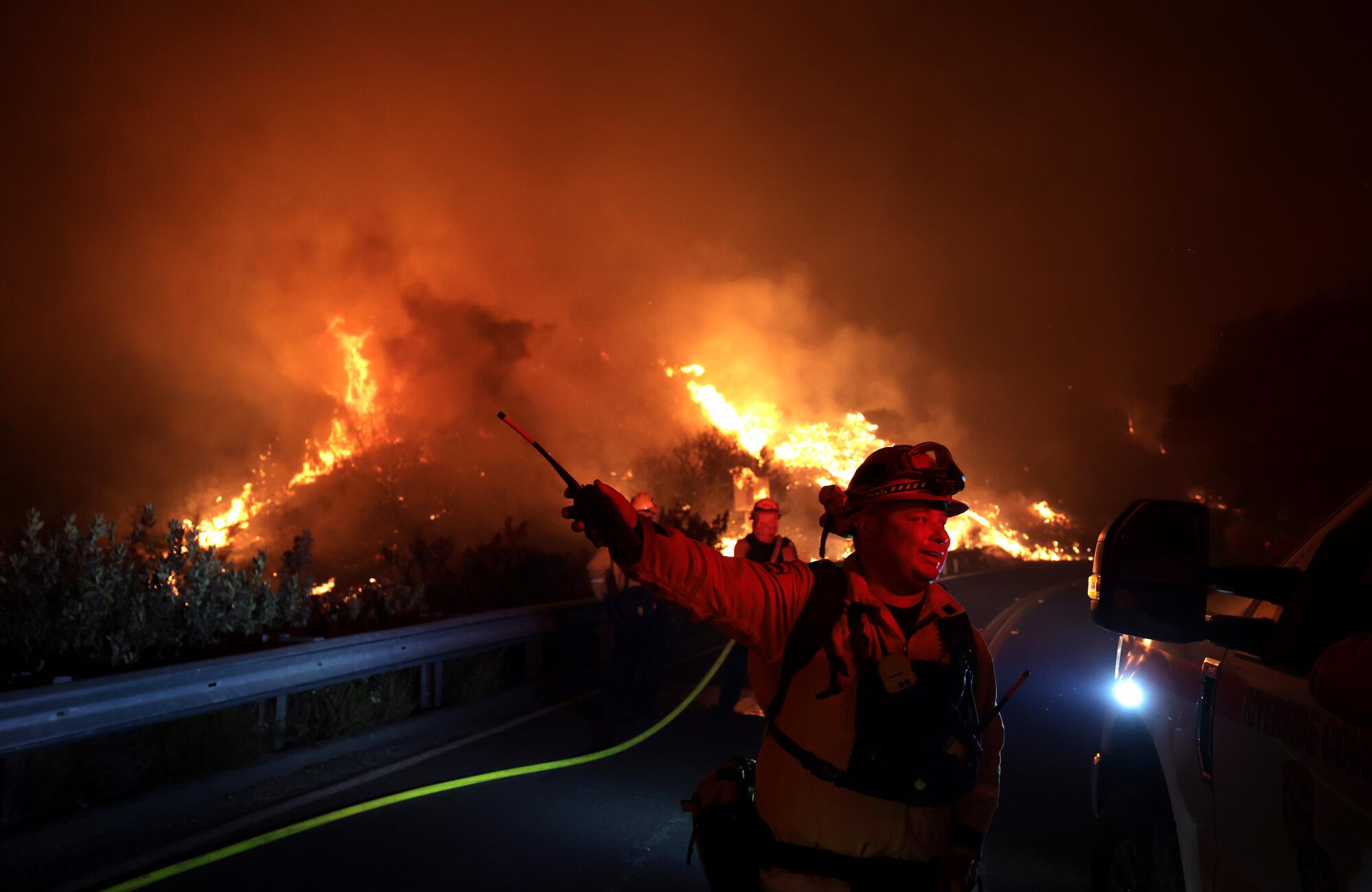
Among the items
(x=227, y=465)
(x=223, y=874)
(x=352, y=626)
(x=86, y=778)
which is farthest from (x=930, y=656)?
(x=227, y=465)

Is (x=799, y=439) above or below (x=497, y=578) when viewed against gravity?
above

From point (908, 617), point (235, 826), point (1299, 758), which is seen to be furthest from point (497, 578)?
point (1299, 758)

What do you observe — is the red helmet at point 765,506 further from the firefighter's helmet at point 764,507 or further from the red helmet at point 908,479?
the red helmet at point 908,479

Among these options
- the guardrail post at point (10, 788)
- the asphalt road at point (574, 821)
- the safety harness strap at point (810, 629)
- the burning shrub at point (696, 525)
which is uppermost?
the burning shrub at point (696, 525)

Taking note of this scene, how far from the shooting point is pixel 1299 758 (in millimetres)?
2025

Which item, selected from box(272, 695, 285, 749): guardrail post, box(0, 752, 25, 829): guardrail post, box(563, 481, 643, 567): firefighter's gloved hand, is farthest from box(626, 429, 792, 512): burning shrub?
box(563, 481, 643, 567): firefighter's gloved hand

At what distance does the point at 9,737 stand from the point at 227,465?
45.0 meters

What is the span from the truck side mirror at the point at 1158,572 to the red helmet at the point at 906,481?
0.52 metres

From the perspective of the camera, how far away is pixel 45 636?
6953 millimetres

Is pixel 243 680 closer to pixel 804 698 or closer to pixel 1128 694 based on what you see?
pixel 804 698

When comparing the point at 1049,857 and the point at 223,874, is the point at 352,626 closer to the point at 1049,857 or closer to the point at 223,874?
the point at 223,874

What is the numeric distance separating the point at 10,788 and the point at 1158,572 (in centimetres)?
592

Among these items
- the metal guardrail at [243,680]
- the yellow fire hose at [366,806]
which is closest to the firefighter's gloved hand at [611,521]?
the yellow fire hose at [366,806]

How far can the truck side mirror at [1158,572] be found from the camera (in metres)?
2.17
